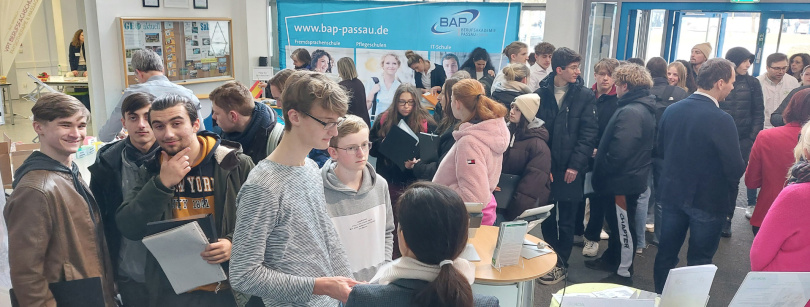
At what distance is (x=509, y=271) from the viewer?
2570 millimetres

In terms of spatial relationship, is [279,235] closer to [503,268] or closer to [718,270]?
[503,268]

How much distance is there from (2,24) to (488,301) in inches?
281

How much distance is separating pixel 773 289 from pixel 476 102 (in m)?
1.57

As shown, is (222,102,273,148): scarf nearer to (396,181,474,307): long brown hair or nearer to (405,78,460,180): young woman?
(405,78,460,180): young woman

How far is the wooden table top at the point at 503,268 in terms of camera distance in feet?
8.21

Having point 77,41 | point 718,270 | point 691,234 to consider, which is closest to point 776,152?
point 691,234

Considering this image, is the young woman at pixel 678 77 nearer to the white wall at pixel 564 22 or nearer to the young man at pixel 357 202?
the white wall at pixel 564 22

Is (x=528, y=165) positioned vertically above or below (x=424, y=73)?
below

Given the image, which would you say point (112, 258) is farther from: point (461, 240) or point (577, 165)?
point (577, 165)

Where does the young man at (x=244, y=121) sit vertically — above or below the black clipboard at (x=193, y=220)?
above

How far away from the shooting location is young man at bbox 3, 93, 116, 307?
187 cm

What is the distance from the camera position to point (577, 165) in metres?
3.86

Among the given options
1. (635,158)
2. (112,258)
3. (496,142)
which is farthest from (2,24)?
(635,158)

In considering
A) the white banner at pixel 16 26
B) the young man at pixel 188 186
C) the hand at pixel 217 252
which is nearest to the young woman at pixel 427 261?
the hand at pixel 217 252
